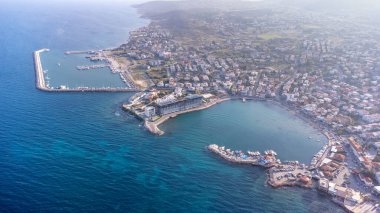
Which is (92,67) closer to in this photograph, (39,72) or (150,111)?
(39,72)

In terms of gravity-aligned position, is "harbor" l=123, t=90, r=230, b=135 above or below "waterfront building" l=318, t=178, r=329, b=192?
above

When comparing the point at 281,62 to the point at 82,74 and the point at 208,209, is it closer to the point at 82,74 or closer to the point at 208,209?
the point at 82,74

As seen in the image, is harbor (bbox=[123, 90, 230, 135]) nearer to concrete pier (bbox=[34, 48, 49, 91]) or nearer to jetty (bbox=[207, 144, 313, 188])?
jetty (bbox=[207, 144, 313, 188])

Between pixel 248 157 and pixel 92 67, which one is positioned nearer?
pixel 248 157

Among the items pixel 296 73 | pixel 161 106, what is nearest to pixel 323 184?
pixel 161 106

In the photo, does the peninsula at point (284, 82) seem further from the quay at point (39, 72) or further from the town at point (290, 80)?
the quay at point (39, 72)

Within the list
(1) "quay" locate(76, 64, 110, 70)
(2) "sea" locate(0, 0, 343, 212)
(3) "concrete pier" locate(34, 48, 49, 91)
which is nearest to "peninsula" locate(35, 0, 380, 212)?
(3) "concrete pier" locate(34, 48, 49, 91)
